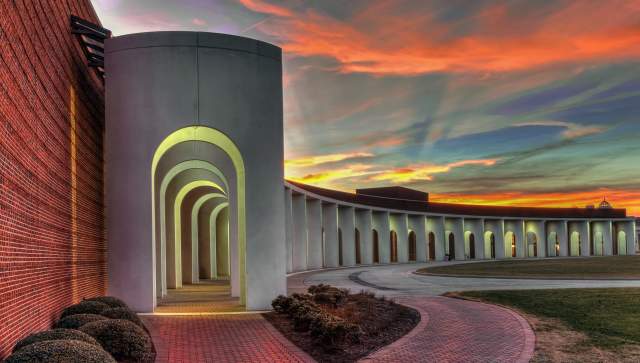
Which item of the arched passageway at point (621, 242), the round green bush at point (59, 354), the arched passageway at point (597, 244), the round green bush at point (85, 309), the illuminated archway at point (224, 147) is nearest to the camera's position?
the round green bush at point (59, 354)

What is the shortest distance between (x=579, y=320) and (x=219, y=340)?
28.3 ft

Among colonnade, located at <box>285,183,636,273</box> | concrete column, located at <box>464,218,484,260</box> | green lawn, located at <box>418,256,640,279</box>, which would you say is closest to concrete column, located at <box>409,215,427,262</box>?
colonnade, located at <box>285,183,636,273</box>

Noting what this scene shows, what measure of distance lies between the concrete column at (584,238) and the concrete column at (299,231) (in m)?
44.6

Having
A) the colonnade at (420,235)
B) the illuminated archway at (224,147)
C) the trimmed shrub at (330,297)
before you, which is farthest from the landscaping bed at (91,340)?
the colonnade at (420,235)

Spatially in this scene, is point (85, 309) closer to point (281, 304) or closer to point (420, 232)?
point (281, 304)

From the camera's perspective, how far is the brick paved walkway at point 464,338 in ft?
35.0

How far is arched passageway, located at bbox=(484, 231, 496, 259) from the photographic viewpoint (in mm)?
64438

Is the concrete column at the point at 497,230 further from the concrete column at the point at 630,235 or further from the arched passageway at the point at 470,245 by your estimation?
the concrete column at the point at 630,235

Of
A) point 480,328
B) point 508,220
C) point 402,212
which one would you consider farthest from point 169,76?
point 508,220

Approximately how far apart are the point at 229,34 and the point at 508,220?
54.4 metres

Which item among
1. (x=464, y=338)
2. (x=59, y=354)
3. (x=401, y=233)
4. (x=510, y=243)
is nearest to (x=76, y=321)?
(x=59, y=354)

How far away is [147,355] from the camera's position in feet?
30.6

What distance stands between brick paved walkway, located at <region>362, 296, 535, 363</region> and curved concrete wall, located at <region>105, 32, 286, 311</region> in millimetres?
5010

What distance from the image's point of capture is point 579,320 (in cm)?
1446
